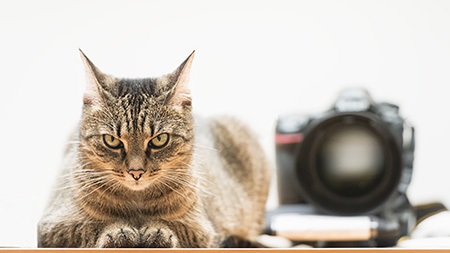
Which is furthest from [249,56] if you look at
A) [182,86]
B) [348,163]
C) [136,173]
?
[136,173]

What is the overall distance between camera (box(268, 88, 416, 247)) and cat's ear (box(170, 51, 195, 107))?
1.05 feet

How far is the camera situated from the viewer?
83 centimetres

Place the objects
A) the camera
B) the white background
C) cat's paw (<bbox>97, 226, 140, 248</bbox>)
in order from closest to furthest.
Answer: cat's paw (<bbox>97, 226, 140, 248</bbox>), the camera, the white background

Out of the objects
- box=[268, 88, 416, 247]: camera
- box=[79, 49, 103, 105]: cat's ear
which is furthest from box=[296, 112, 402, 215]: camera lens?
box=[79, 49, 103, 105]: cat's ear

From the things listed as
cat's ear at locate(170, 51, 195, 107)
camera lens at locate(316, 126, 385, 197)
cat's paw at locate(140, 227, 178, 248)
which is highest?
cat's ear at locate(170, 51, 195, 107)

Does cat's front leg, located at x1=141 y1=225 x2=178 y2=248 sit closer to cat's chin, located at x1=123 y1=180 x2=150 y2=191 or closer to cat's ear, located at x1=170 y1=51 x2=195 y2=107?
cat's chin, located at x1=123 y1=180 x2=150 y2=191

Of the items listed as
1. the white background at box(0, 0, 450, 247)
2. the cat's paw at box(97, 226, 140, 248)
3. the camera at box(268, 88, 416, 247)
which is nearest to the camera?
the cat's paw at box(97, 226, 140, 248)

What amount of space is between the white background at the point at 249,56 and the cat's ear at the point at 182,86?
0.38 meters

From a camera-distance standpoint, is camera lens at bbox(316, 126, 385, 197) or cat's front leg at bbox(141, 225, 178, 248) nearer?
cat's front leg at bbox(141, 225, 178, 248)

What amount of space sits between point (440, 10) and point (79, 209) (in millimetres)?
1009

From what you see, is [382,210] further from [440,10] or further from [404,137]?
[440,10]

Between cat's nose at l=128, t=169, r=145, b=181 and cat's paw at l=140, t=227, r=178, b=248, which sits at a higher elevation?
cat's nose at l=128, t=169, r=145, b=181

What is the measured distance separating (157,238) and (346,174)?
515mm

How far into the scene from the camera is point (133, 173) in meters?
0.58
